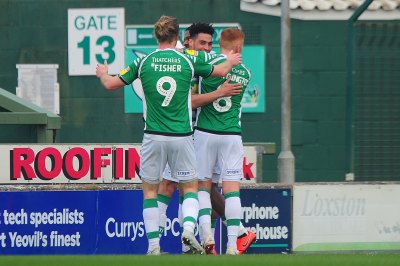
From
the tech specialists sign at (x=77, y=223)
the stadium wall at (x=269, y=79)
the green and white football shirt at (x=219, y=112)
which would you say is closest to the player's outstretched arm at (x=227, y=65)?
the green and white football shirt at (x=219, y=112)

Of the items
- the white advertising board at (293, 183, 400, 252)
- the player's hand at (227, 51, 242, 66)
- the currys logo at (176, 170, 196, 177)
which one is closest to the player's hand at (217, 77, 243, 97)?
the player's hand at (227, 51, 242, 66)

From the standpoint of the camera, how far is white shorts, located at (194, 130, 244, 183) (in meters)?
10.5

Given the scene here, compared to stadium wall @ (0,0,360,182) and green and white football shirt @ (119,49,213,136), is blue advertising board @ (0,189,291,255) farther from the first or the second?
stadium wall @ (0,0,360,182)

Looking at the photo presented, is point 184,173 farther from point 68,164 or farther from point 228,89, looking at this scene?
point 68,164

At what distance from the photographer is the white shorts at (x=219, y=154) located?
34.4ft

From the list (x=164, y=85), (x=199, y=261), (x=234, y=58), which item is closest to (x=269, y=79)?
(x=234, y=58)

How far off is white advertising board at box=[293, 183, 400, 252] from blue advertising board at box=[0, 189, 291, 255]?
2.68 ft

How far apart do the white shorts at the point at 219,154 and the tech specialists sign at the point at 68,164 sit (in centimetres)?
178

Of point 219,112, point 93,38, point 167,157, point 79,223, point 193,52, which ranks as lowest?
point 79,223

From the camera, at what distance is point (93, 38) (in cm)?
1897

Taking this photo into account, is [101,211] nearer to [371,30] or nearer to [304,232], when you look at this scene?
[304,232]

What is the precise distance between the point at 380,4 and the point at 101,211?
8050mm

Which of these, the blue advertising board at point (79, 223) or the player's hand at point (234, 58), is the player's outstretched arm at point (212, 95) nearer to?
the player's hand at point (234, 58)

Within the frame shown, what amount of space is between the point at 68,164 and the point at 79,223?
0.79 metres
